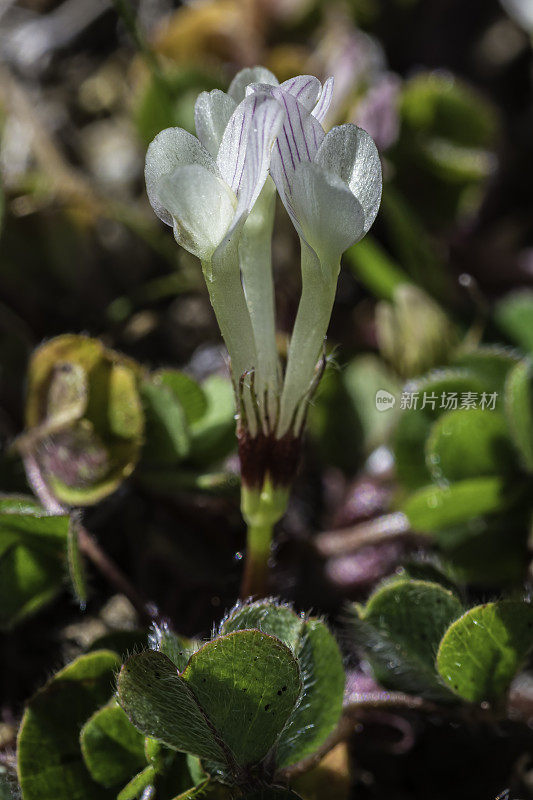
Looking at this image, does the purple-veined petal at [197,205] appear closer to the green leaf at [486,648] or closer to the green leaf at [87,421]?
the green leaf at [87,421]

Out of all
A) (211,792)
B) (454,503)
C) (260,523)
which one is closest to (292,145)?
(260,523)

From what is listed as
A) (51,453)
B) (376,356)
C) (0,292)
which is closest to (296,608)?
(51,453)

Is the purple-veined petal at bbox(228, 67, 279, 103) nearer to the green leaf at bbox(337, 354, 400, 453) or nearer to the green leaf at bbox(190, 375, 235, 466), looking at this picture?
the green leaf at bbox(190, 375, 235, 466)

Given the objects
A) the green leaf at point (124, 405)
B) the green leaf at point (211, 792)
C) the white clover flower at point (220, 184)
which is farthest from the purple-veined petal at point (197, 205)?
the green leaf at point (211, 792)

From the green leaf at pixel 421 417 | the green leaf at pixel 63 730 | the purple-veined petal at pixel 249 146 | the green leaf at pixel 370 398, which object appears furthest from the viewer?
the green leaf at pixel 370 398

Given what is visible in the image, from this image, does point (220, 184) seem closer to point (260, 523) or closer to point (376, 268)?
point (260, 523)

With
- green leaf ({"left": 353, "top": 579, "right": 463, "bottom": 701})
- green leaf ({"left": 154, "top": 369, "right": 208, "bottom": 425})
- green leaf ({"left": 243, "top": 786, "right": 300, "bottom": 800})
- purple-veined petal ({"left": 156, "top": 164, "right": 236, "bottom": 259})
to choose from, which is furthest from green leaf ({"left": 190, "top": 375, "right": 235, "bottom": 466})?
green leaf ({"left": 243, "top": 786, "right": 300, "bottom": 800})
